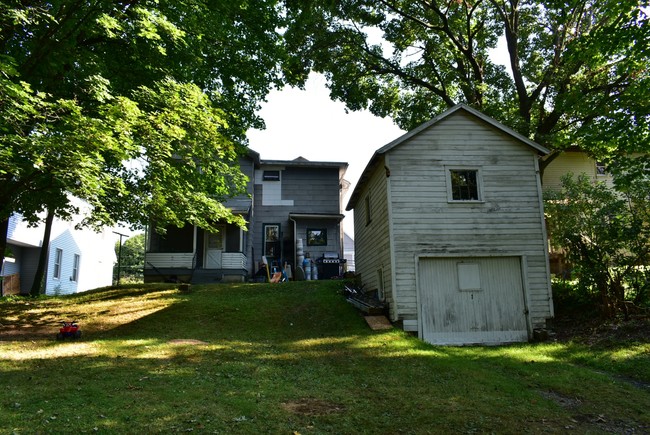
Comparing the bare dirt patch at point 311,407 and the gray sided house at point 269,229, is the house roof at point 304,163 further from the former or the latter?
the bare dirt patch at point 311,407

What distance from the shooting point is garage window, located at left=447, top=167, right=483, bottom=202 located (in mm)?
Result: 14688

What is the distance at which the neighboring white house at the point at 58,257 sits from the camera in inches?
965

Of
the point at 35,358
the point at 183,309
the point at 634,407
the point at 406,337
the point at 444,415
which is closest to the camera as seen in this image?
the point at 444,415

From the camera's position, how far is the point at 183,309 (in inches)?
634

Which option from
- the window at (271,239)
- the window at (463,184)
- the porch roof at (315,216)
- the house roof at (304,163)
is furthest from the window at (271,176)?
the window at (463,184)

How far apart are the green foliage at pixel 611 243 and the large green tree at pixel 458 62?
12.7 feet

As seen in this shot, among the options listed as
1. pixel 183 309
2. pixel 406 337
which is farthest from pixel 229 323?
pixel 406 337

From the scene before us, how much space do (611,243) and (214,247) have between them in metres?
18.0

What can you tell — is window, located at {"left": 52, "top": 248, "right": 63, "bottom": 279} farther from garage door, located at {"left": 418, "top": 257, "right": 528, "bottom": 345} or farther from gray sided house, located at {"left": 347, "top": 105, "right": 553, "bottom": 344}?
garage door, located at {"left": 418, "top": 257, "right": 528, "bottom": 345}

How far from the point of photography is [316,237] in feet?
86.7

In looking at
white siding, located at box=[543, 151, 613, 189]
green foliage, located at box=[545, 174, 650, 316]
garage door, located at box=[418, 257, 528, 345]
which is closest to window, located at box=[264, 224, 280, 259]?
garage door, located at box=[418, 257, 528, 345]

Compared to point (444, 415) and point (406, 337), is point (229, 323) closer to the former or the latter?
point (406, 337)

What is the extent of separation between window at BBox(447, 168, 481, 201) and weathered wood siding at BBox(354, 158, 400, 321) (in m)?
2.04

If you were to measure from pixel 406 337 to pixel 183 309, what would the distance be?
7657mm
